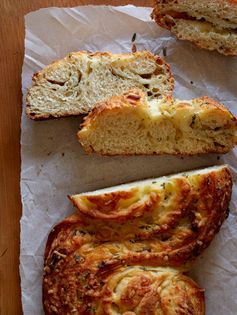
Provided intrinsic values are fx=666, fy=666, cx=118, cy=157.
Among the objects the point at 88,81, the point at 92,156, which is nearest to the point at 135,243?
Answer: the point at 92,156

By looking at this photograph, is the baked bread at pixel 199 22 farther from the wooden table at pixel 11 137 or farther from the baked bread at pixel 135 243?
the baked bread at pixel 135 243

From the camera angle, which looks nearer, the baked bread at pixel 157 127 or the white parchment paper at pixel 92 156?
the baked bread at pixel 157 127

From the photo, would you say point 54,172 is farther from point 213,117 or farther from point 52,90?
point 213,117

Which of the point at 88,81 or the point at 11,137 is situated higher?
the point at 88,81

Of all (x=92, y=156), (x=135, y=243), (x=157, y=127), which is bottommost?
(x=135, y=243)

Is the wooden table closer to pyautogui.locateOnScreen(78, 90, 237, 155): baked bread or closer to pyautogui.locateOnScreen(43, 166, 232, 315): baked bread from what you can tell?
pyautogui.locateOnScreen(43, 166, 232, 315): baked bread

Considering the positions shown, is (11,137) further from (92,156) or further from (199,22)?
(199,22)

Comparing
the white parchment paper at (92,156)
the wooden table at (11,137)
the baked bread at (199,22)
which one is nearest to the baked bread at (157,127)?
the white parchment paper at (92,156)

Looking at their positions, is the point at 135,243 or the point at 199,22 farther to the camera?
the point at 199,22
